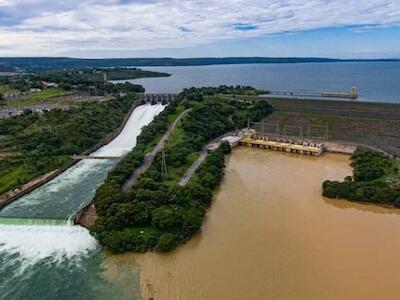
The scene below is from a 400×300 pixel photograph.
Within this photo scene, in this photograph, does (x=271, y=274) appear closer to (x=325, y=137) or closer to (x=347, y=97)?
(x=325, y=137)

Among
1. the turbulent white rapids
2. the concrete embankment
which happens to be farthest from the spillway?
the concrete embankment

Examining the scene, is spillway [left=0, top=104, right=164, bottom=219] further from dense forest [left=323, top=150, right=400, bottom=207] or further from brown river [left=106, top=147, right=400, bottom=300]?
dense forest [left=323, top=150, right=400, bottom=207]

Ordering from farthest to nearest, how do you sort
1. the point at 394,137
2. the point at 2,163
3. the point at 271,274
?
1. the point at 394,137
2. the point at 2,163
3. the point at 271,274

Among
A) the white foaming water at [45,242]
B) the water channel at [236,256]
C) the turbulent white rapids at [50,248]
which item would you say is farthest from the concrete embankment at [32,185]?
the white foaming water at [45,242]

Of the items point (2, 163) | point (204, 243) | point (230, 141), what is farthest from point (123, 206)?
point (230, 141)

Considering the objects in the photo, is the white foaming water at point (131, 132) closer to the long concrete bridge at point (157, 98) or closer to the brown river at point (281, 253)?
the long concrete bridge at point (157, 98)

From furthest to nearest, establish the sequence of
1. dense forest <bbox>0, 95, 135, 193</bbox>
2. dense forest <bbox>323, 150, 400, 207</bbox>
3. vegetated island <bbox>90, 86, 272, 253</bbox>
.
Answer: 1. dense forest <bbox>0, 95, 135, 193</bbox>
2. dense forest <bbox>323, 150, 400, 207</bbox>
3. vegetated island <bbox>90, 86, 272, 253</bbox>

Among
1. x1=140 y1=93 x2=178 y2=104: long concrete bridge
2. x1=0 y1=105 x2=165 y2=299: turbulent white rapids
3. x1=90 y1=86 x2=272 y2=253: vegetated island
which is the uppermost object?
x1=140 y1=93 x2=178 y2=104: long concrete bridge
